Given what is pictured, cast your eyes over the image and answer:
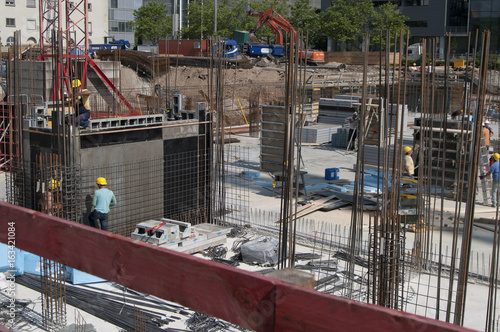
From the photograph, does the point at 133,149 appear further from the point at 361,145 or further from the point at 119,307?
the point at 361,145

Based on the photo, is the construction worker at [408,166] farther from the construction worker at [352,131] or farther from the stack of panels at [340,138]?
the stack of panels at [340,138]

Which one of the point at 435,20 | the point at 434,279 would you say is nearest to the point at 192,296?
the point at 434,279

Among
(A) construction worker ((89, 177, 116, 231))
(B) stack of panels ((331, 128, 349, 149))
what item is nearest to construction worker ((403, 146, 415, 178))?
(B) stack of panels ((331, 128, 349, 149))

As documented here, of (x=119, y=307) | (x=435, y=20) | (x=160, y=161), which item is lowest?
(x=119, y=307)

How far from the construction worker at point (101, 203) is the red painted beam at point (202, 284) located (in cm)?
601

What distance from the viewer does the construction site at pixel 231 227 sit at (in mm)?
2650

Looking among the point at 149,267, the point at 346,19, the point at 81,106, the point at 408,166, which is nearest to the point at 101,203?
the point at 81,106

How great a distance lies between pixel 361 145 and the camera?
6.90 metres

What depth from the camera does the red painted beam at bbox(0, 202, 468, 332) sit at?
2.19 meters

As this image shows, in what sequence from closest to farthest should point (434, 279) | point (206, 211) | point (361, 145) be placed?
point (361, 145)
point (434, 279)
point (206, 211)

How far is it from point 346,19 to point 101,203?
169ft

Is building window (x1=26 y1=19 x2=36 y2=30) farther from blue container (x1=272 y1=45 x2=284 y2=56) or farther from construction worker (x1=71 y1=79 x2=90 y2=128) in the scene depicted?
construction worker (x1=71 y1=79 x2=90 y2=128)

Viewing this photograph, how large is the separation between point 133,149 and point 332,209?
4.71m

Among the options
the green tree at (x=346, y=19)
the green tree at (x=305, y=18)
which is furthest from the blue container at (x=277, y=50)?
the green tree at (x=305, y=18)
